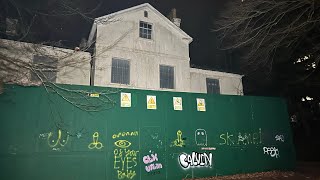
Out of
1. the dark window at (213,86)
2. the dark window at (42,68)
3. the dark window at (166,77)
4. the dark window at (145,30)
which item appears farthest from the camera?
the dark window at (213,86)

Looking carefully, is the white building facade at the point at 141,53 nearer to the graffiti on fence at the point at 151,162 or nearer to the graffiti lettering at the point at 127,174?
the graffiti on fence at the point at 151,162

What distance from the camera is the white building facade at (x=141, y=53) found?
13.6m

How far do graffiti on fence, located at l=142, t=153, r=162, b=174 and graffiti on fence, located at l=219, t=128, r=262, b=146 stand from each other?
3036 mm

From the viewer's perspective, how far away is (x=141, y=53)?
14.5 metres

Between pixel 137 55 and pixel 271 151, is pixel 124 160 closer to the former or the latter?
pixel 271 151

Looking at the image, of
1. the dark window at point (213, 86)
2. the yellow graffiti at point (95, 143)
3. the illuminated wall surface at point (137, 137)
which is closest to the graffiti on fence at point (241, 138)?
the illuminated wall surface at point (137, 137)

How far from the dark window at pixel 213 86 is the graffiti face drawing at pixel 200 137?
25.1ft

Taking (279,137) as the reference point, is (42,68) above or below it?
above

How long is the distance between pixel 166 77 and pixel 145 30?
339 cm

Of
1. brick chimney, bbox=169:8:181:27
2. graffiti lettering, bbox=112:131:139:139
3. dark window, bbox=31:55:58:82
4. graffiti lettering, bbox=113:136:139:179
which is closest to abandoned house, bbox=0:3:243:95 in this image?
brick chimney, bbox=169:8:181:27

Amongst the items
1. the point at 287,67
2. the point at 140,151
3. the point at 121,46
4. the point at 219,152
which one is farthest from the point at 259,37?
the point at 287,67

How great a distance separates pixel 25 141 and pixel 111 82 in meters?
6.66

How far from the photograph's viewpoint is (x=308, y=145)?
2070cm

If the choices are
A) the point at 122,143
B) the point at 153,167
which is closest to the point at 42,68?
the point at 122,143
